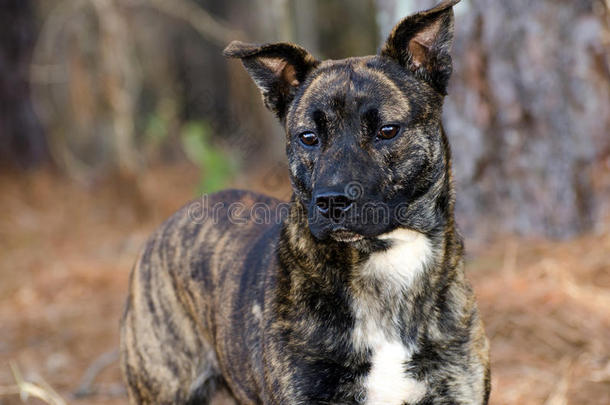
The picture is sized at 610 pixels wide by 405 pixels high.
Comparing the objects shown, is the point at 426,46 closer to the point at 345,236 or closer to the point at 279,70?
the point at 279,70

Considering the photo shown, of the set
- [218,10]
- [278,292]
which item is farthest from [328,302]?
[218,10]

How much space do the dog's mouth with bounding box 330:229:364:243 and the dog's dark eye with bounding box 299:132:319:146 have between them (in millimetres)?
491

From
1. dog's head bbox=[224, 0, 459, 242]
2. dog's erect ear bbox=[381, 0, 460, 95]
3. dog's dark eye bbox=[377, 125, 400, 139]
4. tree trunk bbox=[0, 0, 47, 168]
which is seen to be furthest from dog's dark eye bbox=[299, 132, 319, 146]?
tree trunk bbox=[0, 0, 47, 168]

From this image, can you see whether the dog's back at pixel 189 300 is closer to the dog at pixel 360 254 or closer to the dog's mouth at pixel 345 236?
the dog at pixel 360 254

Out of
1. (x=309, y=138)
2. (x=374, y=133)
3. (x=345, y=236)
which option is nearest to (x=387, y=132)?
(x=374, y=133)

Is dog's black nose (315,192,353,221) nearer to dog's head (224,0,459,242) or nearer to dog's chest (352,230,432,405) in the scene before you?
dog's head (224,0,459,242)

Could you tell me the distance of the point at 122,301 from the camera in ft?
21.9

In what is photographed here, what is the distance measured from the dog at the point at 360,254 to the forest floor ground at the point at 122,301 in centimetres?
139

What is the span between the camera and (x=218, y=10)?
14188 millimetres

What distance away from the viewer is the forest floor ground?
449 cm

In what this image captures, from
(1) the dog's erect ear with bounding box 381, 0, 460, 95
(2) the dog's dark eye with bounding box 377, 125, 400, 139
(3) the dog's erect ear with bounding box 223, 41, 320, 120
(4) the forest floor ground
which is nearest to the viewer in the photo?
(2) the dog's dark eye with bounding box 377, 125, 400, 139

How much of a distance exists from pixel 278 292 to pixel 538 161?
3646mm

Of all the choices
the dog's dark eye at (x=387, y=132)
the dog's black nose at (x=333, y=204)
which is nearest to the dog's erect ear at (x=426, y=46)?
the dog's dark eye at (x=387, y=132)

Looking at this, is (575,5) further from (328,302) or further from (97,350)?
(97,350)
